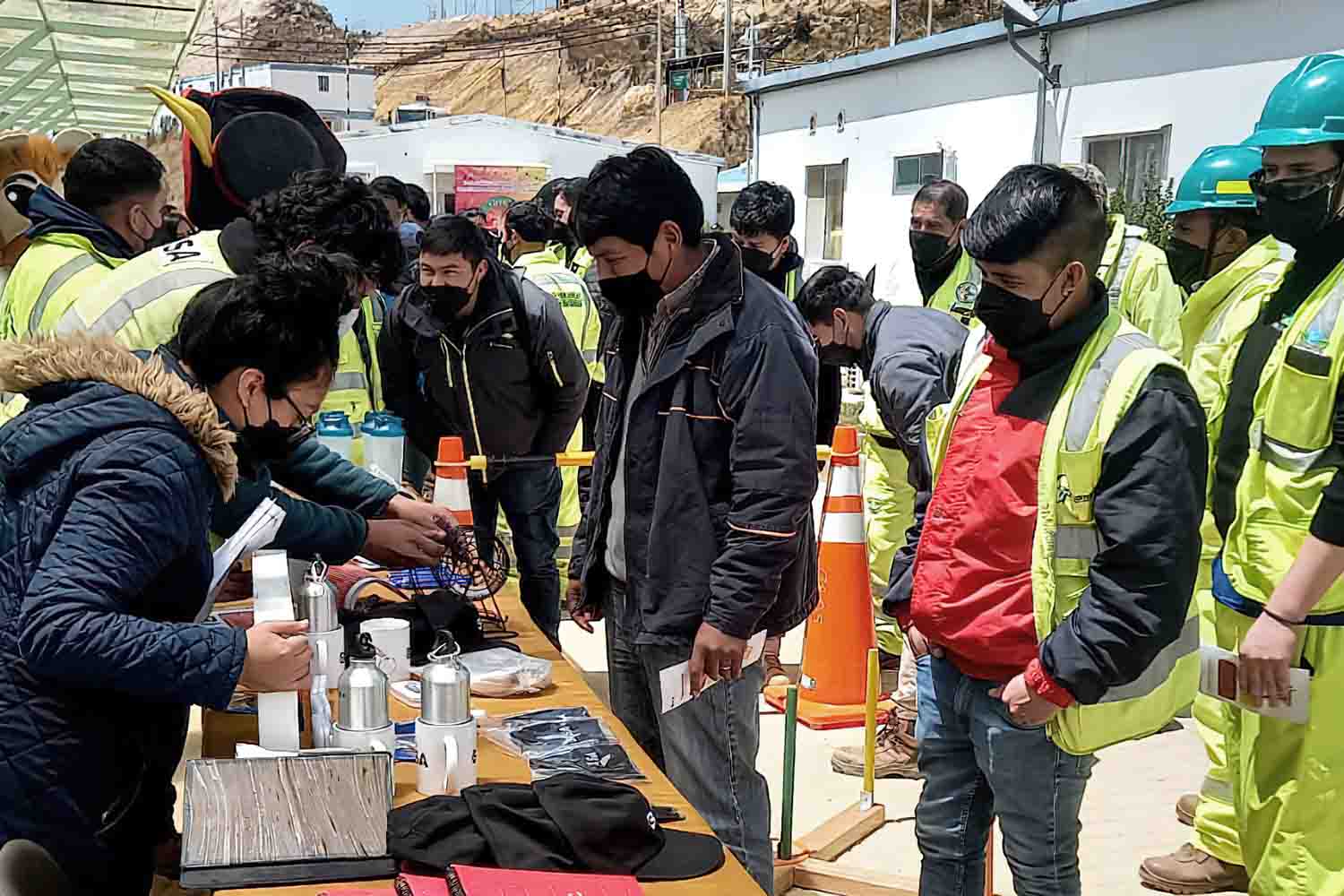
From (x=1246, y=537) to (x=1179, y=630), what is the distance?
25.5 inches

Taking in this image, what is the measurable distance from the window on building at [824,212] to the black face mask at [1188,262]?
1140 cm

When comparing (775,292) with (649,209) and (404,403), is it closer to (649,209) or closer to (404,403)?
(649,209)

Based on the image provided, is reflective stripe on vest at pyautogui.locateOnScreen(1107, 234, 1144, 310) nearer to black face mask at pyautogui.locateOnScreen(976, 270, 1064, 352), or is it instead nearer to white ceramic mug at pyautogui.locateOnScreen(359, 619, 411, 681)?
black face mask at pyautogui.locateOnScreen(976, 270, 1064, 352)

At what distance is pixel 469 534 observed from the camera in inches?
129

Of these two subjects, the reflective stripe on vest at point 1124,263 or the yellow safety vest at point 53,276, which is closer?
the yellow safety vest at point 53,276

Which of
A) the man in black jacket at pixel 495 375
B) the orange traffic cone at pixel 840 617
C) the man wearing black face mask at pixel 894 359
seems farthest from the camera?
the orange traffic cone at pixel 840 617

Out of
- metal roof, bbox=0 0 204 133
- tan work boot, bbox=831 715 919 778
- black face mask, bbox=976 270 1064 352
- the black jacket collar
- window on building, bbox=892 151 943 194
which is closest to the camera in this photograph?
black face mask, bbox=976 270 1064 352

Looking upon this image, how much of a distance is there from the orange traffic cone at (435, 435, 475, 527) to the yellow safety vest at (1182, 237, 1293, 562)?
2078mm

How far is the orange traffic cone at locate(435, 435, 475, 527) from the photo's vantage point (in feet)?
12.6

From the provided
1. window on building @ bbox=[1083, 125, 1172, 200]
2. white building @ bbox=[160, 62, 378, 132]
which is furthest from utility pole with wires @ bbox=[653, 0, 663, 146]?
window on building @ bbox=[1083, 125, 1172, 200]

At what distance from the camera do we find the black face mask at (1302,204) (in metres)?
2.71

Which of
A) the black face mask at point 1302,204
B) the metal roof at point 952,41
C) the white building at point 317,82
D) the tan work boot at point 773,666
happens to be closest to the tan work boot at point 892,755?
the tan work boot at point 773,666

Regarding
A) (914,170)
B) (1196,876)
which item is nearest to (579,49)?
(914,170)

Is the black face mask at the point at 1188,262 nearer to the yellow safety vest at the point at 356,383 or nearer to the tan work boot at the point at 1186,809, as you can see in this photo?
the tan work boot at the point at 1186,809
